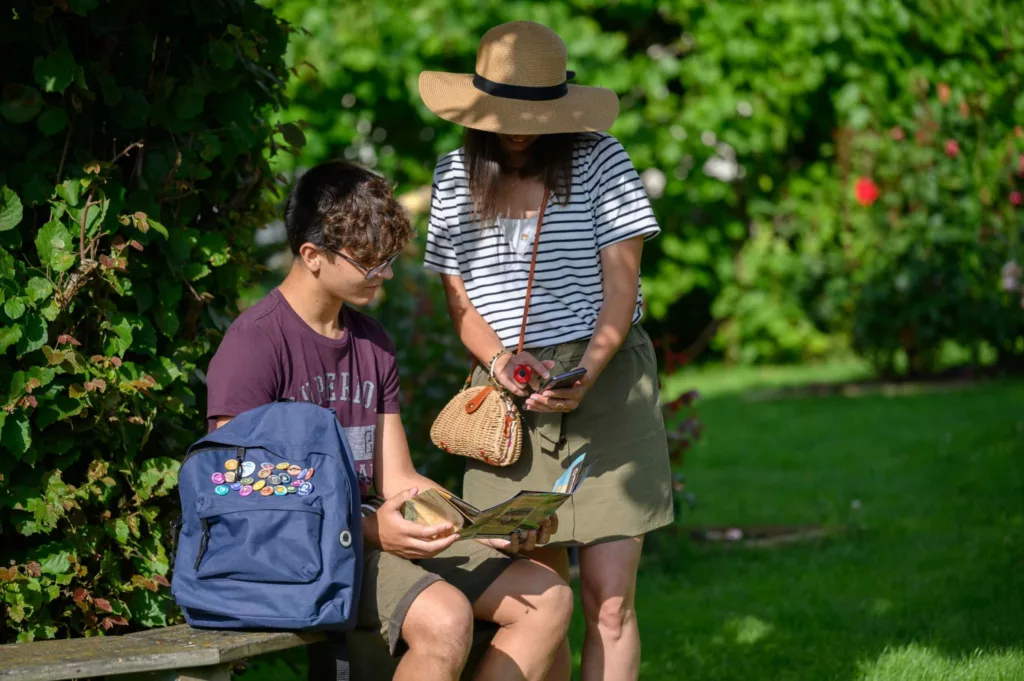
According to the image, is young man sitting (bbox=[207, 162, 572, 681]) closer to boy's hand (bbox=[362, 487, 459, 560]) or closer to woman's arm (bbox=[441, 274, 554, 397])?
boy's hand (bbox=[362, 487, 459, 560])

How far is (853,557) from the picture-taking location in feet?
17.3

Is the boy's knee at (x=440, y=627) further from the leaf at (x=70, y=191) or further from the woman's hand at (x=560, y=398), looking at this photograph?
the leaf at (x=70, y=191)

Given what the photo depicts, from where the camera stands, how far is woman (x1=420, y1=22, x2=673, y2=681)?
10.5 ft

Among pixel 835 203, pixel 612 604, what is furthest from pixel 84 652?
pixel 835 203

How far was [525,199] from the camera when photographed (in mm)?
3293

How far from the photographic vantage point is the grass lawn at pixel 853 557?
4.11 m

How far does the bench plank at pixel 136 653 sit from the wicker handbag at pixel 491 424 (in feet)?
2.25

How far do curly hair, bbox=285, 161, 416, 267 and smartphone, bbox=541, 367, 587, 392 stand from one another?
1.69ft

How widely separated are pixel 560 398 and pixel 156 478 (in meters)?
1.07

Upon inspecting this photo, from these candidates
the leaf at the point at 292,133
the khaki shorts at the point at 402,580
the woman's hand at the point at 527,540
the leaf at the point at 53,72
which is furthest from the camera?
the leaf at the point at 292,133

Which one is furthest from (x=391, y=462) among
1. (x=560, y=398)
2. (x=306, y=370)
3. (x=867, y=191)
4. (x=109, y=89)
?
(x=867, y=191)

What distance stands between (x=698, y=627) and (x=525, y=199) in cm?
204

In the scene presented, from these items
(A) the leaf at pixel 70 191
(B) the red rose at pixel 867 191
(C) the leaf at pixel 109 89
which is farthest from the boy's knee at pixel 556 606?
(B) the red rose at pixel 867 191

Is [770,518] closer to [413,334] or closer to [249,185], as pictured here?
[413,334]
